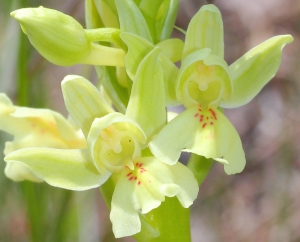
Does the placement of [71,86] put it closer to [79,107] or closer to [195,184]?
[79,107]

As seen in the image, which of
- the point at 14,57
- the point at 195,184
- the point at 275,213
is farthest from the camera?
the point at 275,213

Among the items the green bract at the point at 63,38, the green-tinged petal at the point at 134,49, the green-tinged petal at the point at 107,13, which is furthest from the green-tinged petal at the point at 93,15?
the green-tinged petal at the point at 134,49

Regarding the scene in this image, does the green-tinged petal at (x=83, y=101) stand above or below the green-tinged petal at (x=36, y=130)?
above

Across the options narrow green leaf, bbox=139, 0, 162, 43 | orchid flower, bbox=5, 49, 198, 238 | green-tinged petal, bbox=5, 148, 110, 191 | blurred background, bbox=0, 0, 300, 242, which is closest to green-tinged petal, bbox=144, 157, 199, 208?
orchid flower, bbox=5, 49, 198, 238

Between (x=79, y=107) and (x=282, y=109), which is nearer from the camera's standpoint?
(x=79, y=107)

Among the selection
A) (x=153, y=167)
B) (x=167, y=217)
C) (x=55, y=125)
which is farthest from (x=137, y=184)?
(x=55, y=125)

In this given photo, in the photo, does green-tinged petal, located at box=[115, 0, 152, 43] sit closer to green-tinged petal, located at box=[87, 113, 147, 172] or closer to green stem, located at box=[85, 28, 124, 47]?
green stem, located at box=[85, 28, 124, 47]

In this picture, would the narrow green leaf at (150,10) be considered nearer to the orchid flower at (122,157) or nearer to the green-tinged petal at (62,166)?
the orchid flower at (122,157)

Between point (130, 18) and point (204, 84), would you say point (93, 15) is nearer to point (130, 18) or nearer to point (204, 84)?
point (130, 18)
